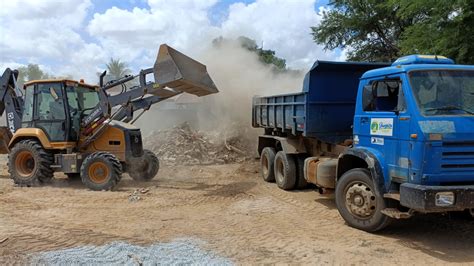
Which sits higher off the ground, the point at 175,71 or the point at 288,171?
the point at 175,71

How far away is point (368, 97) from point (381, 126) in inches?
19.8

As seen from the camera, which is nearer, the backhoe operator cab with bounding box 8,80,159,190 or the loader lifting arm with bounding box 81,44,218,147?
the loader lifting arm with bounding box 81,44,218,147

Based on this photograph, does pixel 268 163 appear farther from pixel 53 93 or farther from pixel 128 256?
pixel 128 256

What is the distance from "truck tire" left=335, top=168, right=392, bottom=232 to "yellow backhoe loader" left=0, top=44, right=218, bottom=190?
4.64 metres

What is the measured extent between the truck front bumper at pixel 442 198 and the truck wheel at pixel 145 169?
8050 millimetres

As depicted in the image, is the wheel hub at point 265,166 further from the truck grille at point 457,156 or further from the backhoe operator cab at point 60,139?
the truck grille at point 457,156

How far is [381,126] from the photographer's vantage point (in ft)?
23.2

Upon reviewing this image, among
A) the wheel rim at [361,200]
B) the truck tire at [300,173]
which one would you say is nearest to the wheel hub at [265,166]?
the truck tire at [300,173]

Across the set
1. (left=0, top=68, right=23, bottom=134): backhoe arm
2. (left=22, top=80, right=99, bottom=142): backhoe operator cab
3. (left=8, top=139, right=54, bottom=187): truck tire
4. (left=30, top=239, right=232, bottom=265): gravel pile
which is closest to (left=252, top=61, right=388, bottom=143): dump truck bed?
(left=30, top=239, right=232, bottom=265): gravel pile

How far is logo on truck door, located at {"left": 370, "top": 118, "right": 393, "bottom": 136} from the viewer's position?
6.89m

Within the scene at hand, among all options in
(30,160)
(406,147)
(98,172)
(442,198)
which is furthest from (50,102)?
A: (442,198)

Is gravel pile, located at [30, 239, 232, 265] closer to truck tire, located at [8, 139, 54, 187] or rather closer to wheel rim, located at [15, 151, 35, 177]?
truck tire, located at [8, 139, 54, 187]

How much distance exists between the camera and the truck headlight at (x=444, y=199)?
607cm

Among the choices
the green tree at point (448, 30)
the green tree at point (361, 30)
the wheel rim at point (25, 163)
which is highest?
the green tree at point (361, 30)
